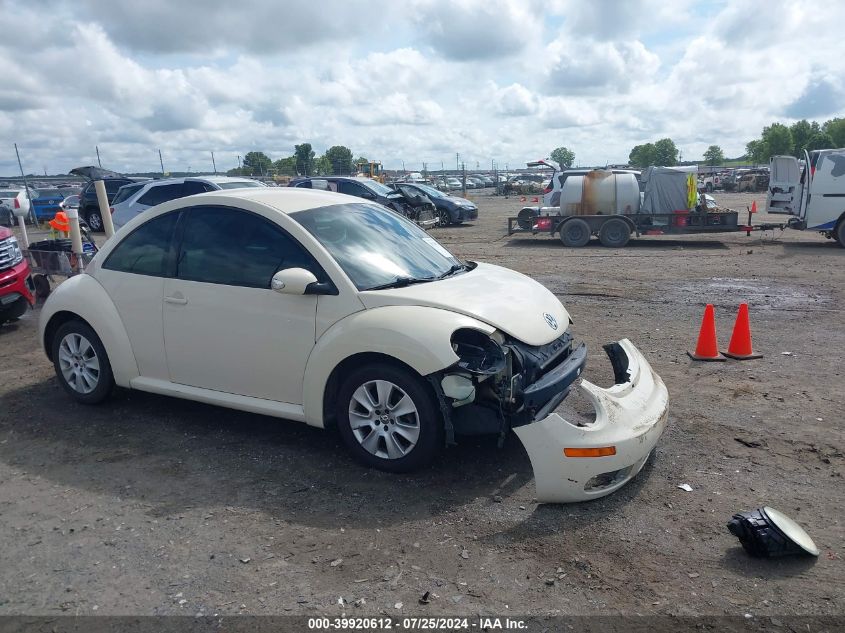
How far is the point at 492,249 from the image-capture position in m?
16.8

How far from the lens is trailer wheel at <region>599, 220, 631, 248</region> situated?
55.6 ft

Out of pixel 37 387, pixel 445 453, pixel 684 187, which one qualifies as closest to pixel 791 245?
pixel 684 187

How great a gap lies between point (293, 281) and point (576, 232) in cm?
1394

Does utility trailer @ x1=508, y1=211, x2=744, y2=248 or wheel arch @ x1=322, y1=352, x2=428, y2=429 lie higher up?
wheel arch @ x1=322, y1=352, x2=428, y2=429

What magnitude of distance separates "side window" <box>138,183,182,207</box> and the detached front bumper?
12.8 m

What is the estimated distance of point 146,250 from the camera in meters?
5.25

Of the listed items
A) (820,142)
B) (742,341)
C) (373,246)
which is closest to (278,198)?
(373,246)

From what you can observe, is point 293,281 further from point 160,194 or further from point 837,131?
point 837,131

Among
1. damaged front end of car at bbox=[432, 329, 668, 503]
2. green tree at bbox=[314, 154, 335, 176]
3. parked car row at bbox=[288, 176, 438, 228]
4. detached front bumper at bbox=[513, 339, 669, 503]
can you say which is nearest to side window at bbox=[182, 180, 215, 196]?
parked car row at bbox=[288, 176, 438, 228]

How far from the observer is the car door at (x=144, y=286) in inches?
200

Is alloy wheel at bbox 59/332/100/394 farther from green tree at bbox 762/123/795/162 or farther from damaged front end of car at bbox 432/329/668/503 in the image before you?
green tree at bbox 762/123/795/162

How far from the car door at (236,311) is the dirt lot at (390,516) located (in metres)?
0.54

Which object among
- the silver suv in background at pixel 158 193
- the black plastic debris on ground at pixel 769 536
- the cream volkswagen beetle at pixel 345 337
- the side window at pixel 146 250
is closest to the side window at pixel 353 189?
the silver suv in background at pixel 158 193

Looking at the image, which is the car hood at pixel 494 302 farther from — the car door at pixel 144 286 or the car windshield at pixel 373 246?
the car door at pixel 144 286
